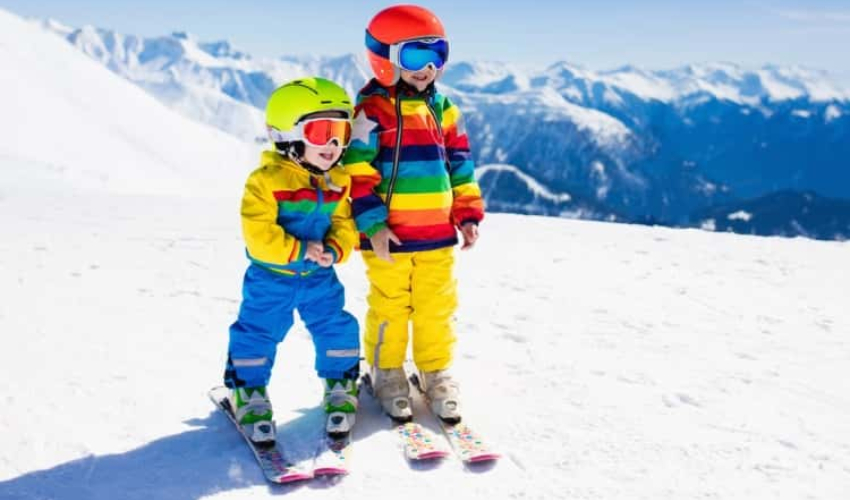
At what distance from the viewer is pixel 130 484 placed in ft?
11.4

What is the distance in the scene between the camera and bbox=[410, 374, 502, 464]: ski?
12.5ft

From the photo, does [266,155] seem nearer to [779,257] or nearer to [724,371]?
[724,371]

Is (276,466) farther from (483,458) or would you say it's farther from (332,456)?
(483,458)

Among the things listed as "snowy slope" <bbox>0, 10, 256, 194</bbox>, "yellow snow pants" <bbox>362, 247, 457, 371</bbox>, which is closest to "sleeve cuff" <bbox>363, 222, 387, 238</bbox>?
"yellow snow pants" <bbox>362, 247, 457, 371</bbox>

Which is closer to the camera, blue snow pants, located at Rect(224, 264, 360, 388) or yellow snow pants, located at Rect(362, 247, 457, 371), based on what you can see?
blue snow pants, located at Rect(224, 264, 360, 388)

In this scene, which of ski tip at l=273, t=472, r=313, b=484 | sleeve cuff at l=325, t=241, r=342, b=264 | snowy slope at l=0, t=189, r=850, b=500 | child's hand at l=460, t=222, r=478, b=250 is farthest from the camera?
child's hand at l=460, t=222, r=478, b=250

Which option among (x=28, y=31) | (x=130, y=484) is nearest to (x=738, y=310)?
(x=130, y=484)

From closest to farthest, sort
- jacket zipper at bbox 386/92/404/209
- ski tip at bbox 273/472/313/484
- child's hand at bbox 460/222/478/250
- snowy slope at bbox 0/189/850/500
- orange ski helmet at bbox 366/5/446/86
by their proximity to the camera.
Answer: ski tip at bbox 273/472/313/484, snowy slope at bbox 0/189/850/500, orange ski helmet at bbox 366/5/446/86, jacket zipper at bbox 386/92/404/209, child's hand at bbox 460/222/478/250

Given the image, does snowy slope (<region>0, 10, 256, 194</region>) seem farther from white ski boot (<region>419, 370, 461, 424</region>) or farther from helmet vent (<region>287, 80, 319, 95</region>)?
helmet vent (<region>287, 80, 319, 95</region>)

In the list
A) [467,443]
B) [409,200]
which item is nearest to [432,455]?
[467,443]

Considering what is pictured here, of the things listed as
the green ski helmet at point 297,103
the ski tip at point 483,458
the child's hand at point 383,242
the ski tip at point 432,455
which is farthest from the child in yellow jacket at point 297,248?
the ski tip at point 483,458

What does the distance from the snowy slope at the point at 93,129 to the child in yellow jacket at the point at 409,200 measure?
25087 mm

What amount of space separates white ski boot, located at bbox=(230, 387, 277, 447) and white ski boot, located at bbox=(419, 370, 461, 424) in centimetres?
A: 102

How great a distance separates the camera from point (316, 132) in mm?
3760
